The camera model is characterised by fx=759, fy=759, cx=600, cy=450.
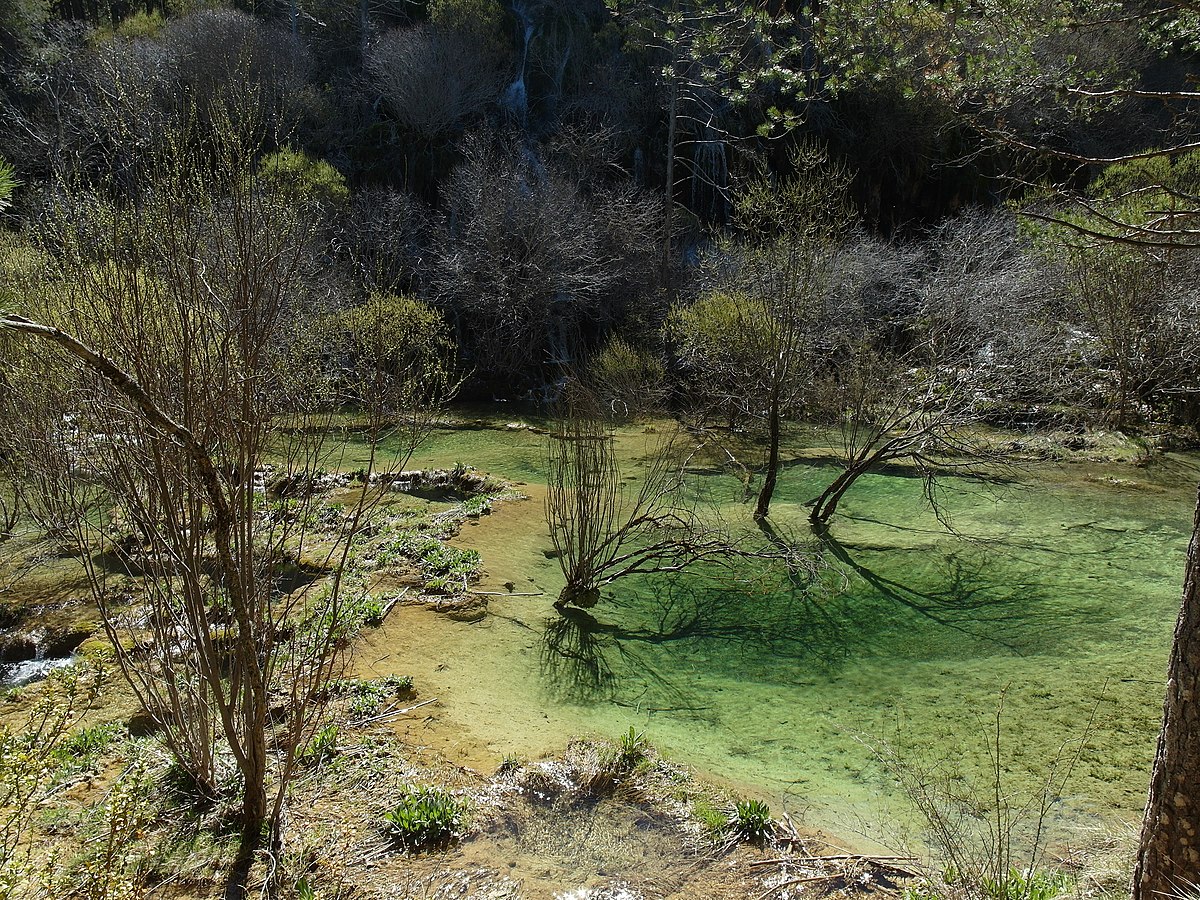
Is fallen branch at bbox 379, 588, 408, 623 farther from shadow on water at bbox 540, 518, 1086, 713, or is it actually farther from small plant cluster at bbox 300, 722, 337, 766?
small plant cluster at bbox 300, 722, 337, 766

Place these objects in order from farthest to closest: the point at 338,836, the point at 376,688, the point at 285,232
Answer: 1. the point at 376,688
2. the point at 338,836
3. the point at 285,232

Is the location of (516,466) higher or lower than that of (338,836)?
higher

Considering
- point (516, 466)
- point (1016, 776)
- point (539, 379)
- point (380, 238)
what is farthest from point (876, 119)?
point (1016, 776)

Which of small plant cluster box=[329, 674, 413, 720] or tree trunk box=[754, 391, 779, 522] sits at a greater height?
tree trunk box=[754, 391, 779, 522]

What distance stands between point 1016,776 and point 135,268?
675cm

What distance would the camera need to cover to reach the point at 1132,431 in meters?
17.6

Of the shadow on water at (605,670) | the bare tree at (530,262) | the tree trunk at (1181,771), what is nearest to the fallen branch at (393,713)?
the shadow on water at (605,670)

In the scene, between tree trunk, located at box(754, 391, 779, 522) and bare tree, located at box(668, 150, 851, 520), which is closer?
bare tree, located at box(668, 150, 851, 520)

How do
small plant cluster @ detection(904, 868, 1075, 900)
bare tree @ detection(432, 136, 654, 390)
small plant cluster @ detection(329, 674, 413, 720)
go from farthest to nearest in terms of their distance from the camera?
bare tree @ detection(432, 136, 654, 390) → small plant cluster @ detection(329, 674, 413, 720) → small plant cluster @ detection(904, 868, 1075, 900)

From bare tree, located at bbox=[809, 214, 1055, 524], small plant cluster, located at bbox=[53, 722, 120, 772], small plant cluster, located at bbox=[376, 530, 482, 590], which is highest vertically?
bare tree, located at bbox=[809, 214, 1055, 524]

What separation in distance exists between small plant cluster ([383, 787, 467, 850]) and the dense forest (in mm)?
30

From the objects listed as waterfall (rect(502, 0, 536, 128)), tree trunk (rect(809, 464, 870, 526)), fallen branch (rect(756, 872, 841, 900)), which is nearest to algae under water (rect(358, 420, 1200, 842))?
tree trunk (rect(809, 464, 870, 526))

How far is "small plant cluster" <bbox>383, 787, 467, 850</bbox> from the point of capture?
479 centimetres

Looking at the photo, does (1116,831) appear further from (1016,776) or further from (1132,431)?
(1132,431)
